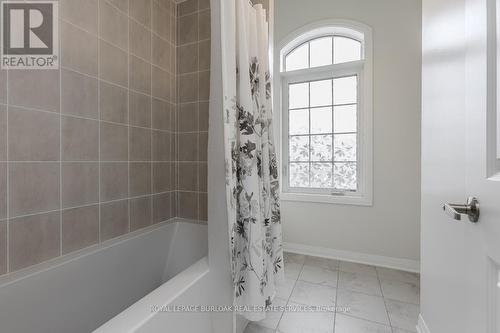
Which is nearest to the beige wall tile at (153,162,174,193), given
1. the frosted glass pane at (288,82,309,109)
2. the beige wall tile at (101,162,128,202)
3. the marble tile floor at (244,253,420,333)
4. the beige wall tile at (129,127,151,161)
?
the beige wall tile at (129,127,151,161)

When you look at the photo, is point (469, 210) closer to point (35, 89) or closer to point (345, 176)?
point (345, 176)

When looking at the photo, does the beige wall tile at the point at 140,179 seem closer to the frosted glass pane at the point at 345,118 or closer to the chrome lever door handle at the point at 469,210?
the chrome lever door handle at the point at 469,210

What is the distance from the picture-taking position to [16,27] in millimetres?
1044

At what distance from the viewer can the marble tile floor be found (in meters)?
1.30

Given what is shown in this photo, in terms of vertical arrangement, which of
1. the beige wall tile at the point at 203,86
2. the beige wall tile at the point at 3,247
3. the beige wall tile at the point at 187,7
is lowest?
the beige wall tile at the point at 3,247

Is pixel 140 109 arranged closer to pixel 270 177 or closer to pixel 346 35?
pixel 270 177

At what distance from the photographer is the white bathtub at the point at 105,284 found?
912mm

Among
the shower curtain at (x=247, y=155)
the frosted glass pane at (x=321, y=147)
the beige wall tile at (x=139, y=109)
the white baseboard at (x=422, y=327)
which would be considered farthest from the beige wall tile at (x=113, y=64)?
the white baseboard at (x=422, y=327)

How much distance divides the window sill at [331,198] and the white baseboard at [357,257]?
49 cm

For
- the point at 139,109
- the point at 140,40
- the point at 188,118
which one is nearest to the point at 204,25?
the point at 140,40

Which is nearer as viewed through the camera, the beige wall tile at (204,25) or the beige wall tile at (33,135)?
the beige wall tile at (33,135)

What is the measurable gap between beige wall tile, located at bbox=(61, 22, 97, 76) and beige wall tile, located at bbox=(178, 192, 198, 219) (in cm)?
106

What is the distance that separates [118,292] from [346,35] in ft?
9.84

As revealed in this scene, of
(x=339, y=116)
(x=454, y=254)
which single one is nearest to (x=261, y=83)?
(x=454, y=254)
